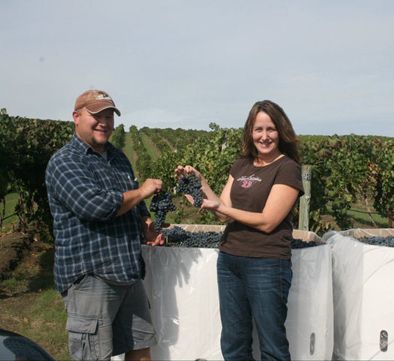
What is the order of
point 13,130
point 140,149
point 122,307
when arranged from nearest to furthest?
point 122,307, point 13,130, point 140,149

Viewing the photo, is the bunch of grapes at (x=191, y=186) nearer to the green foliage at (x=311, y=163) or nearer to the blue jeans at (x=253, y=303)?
the blue jeans at (x=253, y=303)

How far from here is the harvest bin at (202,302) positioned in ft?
10.4

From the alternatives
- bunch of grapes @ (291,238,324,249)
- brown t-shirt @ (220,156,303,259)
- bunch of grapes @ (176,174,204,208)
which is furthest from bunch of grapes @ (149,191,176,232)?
bunch of grapes @ (291,238,324,249)

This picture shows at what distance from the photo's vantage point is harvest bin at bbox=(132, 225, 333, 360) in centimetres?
317

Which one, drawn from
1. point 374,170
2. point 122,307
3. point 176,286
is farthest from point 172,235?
point 374,170

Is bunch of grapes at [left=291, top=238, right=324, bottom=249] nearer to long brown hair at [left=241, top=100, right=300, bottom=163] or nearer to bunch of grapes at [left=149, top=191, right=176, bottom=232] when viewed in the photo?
long brown hair at [left=241, top=100, right=300, bottom=163]

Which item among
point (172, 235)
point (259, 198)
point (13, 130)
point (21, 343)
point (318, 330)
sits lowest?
point (318, 330)

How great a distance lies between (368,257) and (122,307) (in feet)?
5.32

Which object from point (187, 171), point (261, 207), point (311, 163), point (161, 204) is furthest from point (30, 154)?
point (261, 207)

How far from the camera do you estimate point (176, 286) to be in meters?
3.22

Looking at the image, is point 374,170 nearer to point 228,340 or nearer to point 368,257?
point 368,257

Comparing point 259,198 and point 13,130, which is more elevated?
point 13,130

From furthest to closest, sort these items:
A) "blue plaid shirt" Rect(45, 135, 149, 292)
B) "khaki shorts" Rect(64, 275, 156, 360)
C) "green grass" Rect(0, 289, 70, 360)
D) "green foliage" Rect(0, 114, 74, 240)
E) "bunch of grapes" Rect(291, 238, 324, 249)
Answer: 1. "green foliage" Rect(0, 114, 74, 240)
2. "green grass" Rect(0, 289, 70, 360)
3. "bunch of grapes" Rect(291, 238, 324, 249)
4. "khaki shorts" Rect(64, 275, 156, 360)
5. "blue plaid shirt" Rect(45, 135, 149, 292)

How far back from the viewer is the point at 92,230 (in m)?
2.54
